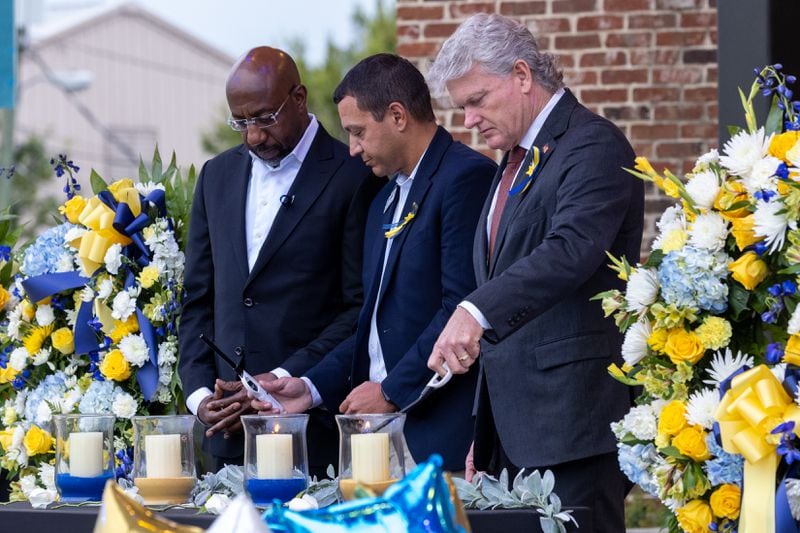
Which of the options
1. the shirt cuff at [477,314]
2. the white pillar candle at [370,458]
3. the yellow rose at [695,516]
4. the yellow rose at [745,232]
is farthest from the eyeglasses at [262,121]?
the yellow rose at [695,516]

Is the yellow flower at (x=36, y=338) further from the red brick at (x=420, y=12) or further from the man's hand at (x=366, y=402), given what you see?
the red brick at (x=420, y=12)

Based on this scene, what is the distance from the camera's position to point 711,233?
7.72 feet

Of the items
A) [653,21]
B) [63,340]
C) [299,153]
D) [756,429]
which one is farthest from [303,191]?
[653,21]

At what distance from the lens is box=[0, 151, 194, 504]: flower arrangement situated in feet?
12.4

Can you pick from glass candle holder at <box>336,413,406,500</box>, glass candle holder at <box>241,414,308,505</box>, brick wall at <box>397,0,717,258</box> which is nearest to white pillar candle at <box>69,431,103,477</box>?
glass candle holder at <box>241,414,308,505</box>

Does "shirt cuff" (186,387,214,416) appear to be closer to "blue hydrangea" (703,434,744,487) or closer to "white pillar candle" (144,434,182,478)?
"white pillar candle" (144,434,182,478)

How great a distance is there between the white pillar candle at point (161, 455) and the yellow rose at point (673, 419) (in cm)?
92

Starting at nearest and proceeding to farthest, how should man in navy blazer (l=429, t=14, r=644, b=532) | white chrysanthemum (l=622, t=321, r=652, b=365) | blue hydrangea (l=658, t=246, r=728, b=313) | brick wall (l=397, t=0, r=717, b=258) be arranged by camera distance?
blue hydrangea (l=658, t=246, r=728, b=313) → white chrysanthemum (l=622, t=321, r=652, b=365) → man in navy blazer (l=429, t=14, r=644, b=532) → brick wall (l=397, t=0, r=717, b=258)

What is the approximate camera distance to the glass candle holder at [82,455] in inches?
98.9

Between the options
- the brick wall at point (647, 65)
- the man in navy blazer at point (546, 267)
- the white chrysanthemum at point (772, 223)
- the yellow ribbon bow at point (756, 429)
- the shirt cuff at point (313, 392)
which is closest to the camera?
the yellow ribbon bow at point (756, 429)

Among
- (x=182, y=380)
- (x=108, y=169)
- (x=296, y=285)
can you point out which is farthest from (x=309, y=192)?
(x=108, y=169)

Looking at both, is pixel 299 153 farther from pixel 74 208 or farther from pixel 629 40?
pixel 629 40

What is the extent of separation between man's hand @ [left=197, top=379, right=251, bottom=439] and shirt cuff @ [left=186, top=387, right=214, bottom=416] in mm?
74

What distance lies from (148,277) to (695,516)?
6.52 feet
